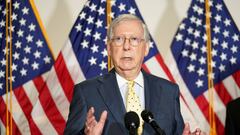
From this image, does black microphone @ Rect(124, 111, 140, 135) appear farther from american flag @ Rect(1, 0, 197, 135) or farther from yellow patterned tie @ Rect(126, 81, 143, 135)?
american flag @ Rect(1, 0, 197, 135)

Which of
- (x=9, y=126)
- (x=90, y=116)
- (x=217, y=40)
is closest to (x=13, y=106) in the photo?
(x=9, y=126)

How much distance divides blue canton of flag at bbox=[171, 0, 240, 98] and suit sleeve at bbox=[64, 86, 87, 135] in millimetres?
1666

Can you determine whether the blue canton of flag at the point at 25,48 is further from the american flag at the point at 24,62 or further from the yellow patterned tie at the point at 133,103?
the yellow patterned tie at the point at 133,103

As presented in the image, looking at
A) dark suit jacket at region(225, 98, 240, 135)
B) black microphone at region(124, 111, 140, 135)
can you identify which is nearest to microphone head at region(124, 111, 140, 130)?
black microphone at region(124, 111, 140, 135)

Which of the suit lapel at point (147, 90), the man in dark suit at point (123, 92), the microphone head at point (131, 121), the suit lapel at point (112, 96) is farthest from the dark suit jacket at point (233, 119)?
the microphone head at point (131, 121)

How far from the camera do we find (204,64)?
3.25m

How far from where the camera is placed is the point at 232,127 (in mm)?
2350

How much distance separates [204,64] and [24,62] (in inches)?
60.4

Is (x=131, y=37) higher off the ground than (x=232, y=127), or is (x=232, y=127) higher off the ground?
(x=131, y=37)

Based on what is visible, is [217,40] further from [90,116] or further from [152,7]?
[90,116]

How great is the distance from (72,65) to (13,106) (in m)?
0.65

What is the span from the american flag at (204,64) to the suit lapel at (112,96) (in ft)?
4.94

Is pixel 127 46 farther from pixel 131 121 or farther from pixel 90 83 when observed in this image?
pixel 131 121

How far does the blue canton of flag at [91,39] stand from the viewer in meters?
3.18
